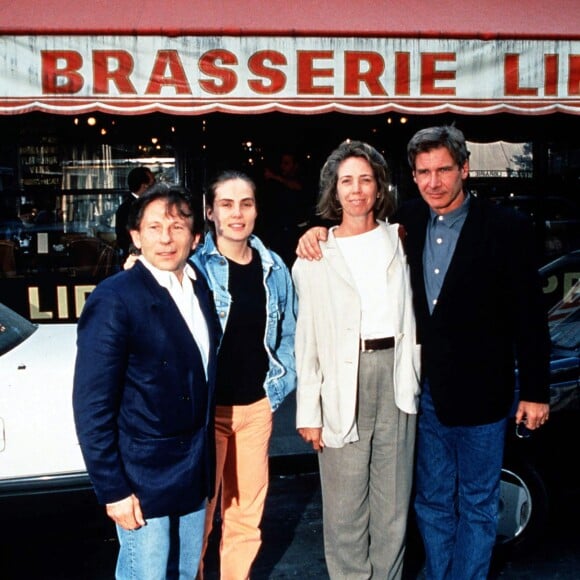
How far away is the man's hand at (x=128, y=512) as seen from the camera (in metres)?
2.43

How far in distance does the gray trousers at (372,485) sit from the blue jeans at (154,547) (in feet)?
2.31

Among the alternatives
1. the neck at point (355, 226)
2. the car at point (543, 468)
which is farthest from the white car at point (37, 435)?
the car at point (543, 468)

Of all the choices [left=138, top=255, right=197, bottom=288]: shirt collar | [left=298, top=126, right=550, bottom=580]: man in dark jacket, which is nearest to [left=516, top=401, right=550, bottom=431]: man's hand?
[left=298, top=126, right=550, bottom=580]: man in dark jacket

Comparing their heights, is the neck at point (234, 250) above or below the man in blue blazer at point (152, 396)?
above

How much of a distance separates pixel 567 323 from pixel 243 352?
6.53 feet

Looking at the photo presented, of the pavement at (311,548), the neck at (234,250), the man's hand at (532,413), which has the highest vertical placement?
the neck at (234,250)

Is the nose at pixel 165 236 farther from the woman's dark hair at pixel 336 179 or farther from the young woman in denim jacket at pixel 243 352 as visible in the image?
the woman's dark hair at pixel 336 179

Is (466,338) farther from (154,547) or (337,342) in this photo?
(154,547)

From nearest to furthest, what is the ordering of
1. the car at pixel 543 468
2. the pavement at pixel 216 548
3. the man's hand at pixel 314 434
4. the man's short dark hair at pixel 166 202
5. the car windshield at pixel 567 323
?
the man's short dark hair at pixel 166 202, the man's hand at pixel 314 434, the pavement at pixel 216 548, the car at pixel 543 468, the car windshield at pixel 567 323

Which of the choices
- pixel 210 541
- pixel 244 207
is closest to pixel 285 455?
pixel 210 541

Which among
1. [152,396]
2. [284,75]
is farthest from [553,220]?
[152,396]

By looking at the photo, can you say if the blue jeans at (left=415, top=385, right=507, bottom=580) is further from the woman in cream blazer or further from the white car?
the white car

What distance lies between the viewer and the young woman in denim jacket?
10.2 feet

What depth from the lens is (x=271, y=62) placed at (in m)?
5.79
